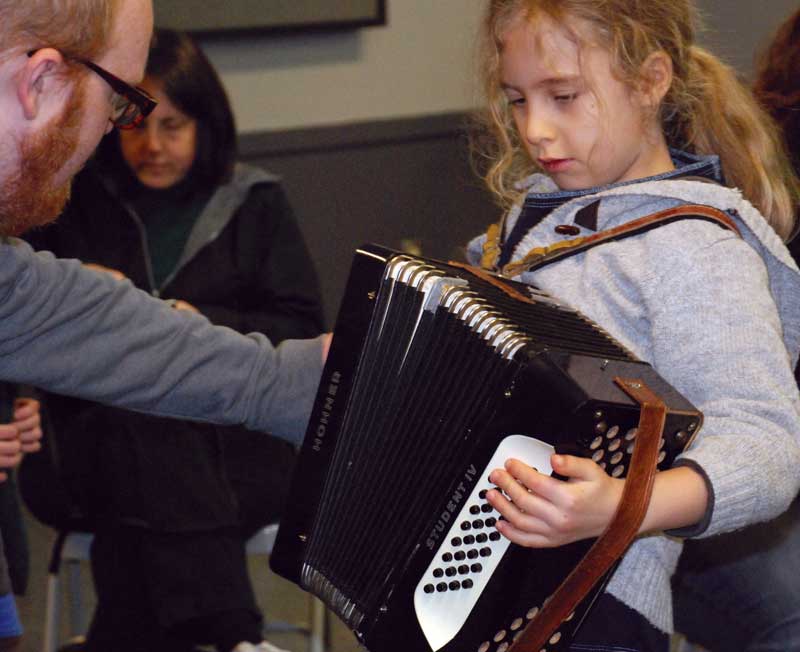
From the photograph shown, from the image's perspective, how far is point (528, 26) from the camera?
1571mm

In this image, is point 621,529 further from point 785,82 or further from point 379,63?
point 379,63

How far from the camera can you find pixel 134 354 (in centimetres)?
167

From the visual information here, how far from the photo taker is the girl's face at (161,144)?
8.46 ft

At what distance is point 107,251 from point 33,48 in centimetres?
127

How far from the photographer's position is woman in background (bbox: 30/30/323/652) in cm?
231

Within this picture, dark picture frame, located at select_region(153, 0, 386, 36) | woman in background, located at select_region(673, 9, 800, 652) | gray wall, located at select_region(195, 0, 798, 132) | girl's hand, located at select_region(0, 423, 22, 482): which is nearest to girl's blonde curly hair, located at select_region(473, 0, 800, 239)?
woman in background, located at select_region(673, 9, 800, 652)

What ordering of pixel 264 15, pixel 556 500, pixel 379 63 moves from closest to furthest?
pixel 556 500
pixel 264 15
pixel 379 63

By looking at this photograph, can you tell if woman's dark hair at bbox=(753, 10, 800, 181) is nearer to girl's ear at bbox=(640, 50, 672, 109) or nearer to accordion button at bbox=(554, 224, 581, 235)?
girl's ear at bbox=(640, 50, 672, 109)

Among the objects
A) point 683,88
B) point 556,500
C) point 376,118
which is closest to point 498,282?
point 556,500

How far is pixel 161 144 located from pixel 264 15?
3.46ft

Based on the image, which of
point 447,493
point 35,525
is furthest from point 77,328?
point 35,525

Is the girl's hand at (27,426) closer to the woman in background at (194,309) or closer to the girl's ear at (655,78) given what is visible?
the woman in background at (194,309)

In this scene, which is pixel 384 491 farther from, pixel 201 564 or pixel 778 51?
pixel 778 51

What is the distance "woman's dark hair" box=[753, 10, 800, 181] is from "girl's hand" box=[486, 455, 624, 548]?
0.95 metres
